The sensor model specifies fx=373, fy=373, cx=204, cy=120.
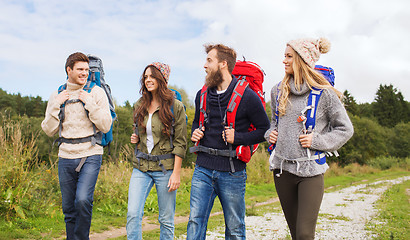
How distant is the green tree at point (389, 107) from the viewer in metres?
66.4

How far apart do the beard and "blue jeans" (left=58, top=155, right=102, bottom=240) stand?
1.58 m

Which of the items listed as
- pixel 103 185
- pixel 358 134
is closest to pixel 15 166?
pixel 103 185

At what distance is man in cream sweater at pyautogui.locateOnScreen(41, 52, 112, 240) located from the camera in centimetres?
414

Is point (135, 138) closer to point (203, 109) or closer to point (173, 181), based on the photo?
point (173, 181)

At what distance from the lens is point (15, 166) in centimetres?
707

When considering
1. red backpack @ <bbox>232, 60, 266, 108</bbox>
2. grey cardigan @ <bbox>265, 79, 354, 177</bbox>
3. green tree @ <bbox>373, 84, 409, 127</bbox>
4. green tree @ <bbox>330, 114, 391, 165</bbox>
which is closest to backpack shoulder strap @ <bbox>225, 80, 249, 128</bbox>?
red backpack @ <bbox>232, 60, 266, 108</bbox>

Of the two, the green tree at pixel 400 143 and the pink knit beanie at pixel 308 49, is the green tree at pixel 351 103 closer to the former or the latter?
the green tree at pixel 400 143

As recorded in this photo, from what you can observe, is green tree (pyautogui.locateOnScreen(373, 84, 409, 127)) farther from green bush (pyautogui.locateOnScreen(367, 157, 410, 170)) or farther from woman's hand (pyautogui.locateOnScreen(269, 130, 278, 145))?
woman's hand (pyautogui.locateOnScreen(269, 130, 278, 145))

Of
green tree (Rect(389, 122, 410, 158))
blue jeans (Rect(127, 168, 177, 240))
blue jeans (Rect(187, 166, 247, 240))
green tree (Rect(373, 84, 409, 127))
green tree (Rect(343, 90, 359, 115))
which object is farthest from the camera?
green tree (Rect(373, 84, 409, 127))

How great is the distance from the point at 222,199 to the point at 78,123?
1.88 metres


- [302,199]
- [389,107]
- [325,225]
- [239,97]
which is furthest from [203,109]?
[389,107]

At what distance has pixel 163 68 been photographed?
14.3 feet

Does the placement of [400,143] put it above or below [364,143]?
below

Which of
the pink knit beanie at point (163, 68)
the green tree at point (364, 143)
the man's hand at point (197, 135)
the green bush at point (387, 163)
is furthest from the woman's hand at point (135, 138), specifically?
the green tree at point (364, 143)
